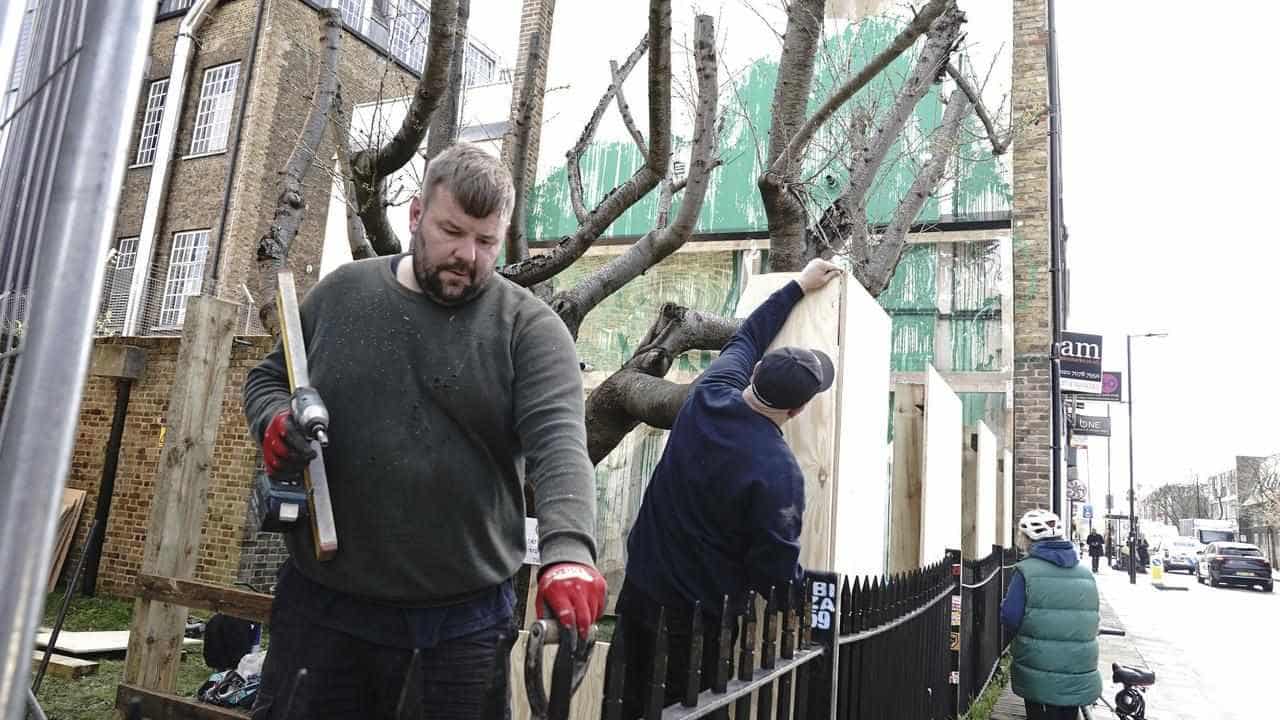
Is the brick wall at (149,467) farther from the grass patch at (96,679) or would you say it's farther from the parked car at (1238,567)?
the parked car at (1238,567)

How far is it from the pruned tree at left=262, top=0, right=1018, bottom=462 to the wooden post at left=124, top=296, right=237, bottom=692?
111 cm

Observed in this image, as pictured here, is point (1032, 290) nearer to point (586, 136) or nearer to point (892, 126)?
point (892, 126)

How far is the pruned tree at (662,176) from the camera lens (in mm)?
4703

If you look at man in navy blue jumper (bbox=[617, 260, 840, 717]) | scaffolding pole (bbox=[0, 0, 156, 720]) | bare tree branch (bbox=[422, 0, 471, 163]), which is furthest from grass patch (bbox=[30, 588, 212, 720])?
scaffolding pole (bbox=[0, 0, 156, 720])

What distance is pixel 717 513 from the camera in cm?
338

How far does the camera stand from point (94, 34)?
1.16 meters

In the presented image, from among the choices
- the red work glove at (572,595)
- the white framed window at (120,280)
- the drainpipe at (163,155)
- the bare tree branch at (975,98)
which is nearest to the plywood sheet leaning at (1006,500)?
the bare tree branch at (975,98)

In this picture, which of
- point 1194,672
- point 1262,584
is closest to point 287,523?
point 1194,672

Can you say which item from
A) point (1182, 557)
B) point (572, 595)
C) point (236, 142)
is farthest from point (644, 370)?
point (1182, 557)

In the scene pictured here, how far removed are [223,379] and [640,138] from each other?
3.35 meters

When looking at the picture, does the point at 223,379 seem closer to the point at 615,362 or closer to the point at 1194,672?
the point at 615,362

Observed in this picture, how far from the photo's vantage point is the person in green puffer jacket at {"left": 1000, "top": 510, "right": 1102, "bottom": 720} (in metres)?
5.77

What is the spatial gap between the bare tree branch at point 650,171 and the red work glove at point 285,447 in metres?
3.13

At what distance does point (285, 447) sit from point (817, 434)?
2.50 m
